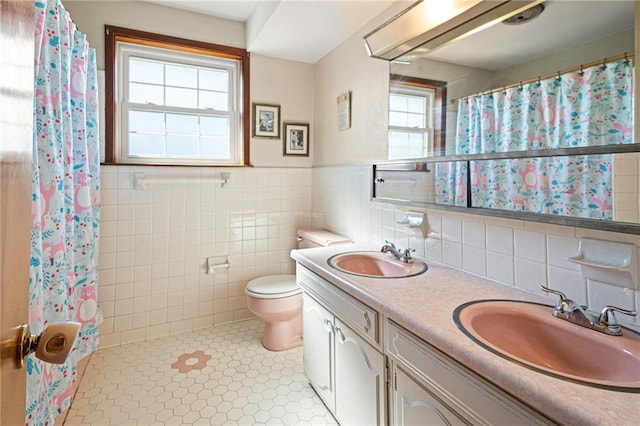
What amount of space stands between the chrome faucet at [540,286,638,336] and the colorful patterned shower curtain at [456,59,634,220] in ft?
0.89

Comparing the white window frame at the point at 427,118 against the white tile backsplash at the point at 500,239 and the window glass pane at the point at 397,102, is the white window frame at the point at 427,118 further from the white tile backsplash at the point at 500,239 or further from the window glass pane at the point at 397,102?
the white tile backsplash at the point at 500,239

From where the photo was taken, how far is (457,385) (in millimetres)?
821

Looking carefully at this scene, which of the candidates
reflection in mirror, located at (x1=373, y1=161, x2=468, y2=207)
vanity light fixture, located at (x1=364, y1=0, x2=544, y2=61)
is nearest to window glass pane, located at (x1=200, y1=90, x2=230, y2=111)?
vanity light fixture, located at (x1=364, y1=0, x2=544, y2=61)

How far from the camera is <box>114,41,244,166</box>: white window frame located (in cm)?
223

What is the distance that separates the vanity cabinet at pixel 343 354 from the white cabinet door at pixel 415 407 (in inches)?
3.0

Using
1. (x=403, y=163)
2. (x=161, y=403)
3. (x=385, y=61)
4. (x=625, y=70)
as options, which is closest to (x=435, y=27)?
(x=385, y=61)

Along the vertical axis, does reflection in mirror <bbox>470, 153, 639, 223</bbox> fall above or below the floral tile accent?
above

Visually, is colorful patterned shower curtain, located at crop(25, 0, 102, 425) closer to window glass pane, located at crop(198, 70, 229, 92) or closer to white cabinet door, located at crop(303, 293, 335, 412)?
window glass pane, located at crop(198, 70, 229, 92)

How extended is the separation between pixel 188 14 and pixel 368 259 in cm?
217

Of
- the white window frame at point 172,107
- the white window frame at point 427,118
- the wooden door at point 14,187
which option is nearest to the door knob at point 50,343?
the wooden door at point 14,187

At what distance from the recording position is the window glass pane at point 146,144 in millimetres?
2287

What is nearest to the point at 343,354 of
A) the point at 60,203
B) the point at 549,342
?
the point at 549,342

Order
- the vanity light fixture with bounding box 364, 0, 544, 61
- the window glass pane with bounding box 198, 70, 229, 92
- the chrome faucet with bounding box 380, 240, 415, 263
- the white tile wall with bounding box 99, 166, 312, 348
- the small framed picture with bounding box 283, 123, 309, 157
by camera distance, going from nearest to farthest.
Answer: the vanity light fixture with bounding box 364, 0, 544, 61, the chrome faucet with bounding box 380, 240, 415, 263, the white tile wall with bounding box 99, 166, 312, 348, the window glass pane with bounding box 198, 70, 229, 92, the small framed picture with bounding box 283, 123, 309, 157

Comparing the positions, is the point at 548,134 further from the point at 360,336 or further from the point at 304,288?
the point at 304,288
